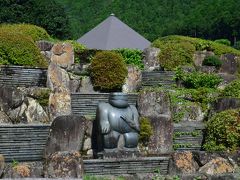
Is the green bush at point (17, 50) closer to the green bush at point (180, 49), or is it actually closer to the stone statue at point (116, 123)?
the stone statue at point (116, 123)

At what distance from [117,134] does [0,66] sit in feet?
11.8

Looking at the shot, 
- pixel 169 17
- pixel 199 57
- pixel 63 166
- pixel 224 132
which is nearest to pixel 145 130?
pixel 224 132

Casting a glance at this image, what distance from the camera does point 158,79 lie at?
13.3 metres

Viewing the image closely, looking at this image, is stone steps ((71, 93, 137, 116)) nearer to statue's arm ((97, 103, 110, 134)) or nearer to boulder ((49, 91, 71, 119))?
boulder ((49, 91, 71, 119))

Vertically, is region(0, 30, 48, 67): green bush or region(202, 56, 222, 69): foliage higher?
region(0, 30, 48, 67): green bush

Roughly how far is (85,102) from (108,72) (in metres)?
1.39

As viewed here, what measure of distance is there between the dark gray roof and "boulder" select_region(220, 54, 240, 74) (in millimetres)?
6361

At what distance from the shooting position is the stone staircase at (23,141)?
935cm

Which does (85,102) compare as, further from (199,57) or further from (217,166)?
(199,57)

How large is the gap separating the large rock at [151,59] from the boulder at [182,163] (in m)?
6.16

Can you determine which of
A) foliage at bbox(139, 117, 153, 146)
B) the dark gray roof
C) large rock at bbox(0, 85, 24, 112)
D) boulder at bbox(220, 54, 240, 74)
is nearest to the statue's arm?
foliage at bbox(139, 117, 153, 146)

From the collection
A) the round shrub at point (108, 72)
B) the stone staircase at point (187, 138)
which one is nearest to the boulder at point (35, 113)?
the round shrub at point (108, 72)

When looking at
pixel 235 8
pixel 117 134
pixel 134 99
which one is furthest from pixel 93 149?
pixel 235 8

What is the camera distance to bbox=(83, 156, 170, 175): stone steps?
28.6 ft
